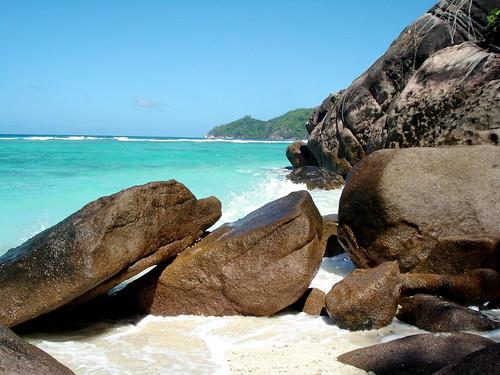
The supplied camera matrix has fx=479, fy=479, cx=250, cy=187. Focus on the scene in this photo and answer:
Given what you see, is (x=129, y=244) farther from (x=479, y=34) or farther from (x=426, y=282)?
(x=479, y=34)

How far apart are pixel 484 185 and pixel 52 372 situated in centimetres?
428

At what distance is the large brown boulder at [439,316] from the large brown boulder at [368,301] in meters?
0.15

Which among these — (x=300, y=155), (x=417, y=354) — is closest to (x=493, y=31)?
(x=417, y=354)

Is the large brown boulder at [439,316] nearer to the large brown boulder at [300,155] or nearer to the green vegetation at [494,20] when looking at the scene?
the green vegetation at [494,20]

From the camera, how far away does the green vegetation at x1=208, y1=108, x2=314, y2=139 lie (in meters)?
118

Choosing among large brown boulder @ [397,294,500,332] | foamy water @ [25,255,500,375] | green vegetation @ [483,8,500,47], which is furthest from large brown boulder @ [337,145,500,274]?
green vegetation @ [483,8,500,47]

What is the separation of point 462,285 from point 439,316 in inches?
29.4

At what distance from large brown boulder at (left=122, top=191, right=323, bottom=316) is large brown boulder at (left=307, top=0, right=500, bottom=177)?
9.15 feet

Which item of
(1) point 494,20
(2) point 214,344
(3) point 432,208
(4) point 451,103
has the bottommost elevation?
(2) point 214,344

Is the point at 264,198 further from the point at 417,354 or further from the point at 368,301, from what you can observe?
the point at 417,354

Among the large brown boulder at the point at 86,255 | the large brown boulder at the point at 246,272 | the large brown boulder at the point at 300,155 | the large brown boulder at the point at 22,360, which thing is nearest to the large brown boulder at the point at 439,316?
the large brown boulder at the point at 246,272

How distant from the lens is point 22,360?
8.55ft

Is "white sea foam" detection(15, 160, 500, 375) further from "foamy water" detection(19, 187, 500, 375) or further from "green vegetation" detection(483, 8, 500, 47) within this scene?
"green vegetation" detection(483, 8, 500, 47)

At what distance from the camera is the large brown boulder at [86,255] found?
418cm
